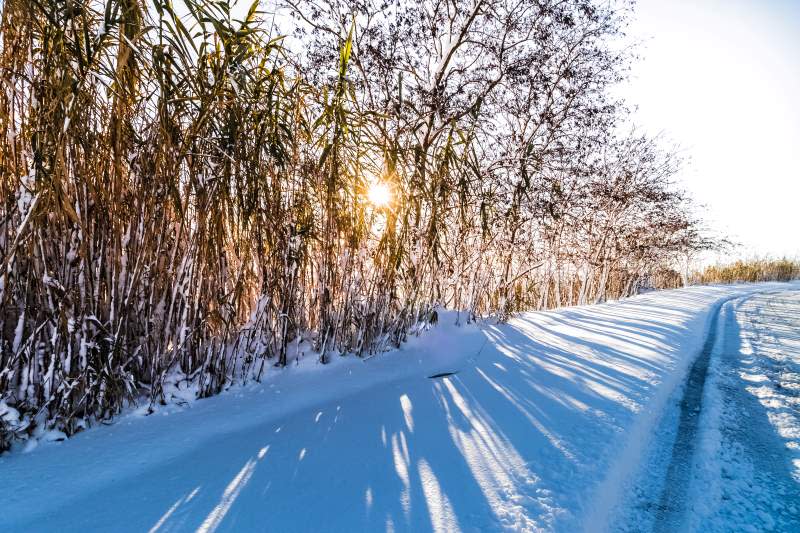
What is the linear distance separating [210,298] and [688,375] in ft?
10.1

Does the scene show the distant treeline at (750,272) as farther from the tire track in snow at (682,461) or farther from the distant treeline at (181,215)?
the distant treeline at (181,215)

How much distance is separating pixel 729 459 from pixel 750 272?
111ft

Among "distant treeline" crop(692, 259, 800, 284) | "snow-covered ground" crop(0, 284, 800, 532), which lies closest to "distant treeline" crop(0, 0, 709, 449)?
"snow-covered ground" crop(0, 284, 800, 532)

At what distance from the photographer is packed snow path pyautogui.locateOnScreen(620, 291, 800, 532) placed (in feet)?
3.68

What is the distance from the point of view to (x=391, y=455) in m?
1.33

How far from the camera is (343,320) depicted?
2.37m

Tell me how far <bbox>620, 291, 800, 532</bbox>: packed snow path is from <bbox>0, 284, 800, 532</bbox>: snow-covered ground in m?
0.01

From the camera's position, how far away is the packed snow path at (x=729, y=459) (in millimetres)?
1122

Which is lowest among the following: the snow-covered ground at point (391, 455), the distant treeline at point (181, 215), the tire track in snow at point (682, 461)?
the tire track in snow at point (682, 461)

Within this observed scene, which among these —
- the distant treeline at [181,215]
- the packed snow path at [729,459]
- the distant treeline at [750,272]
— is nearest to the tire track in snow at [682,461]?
the packed snow path at [729,459]

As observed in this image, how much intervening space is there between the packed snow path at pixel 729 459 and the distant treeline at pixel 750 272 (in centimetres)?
2943

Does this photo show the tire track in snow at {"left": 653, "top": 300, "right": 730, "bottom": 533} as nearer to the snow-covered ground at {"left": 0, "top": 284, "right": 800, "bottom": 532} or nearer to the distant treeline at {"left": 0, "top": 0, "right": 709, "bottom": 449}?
the snow-covered ground at {"left": 0, "top": 284, "right": 800, "bottom": 532}

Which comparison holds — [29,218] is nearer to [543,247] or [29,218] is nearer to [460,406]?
[460,406]

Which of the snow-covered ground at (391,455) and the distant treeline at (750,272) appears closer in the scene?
the snow-covered ground at (391,455)
